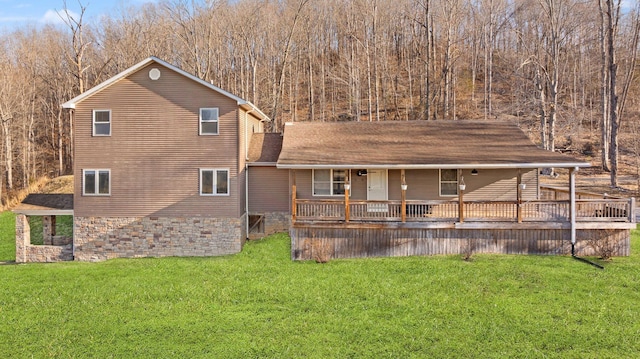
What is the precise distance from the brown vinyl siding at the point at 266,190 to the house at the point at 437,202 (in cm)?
117

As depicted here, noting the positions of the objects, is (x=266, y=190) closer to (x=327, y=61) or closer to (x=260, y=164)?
(x=260, y=164)

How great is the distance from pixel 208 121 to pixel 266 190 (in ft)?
12.3

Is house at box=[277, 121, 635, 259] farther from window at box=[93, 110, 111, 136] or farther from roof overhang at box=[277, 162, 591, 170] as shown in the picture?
window at box=[93, 110, 111, 136]

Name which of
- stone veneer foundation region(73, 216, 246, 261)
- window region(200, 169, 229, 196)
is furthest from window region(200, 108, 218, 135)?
stone veneer foundation region(73, 216, 246, 261)

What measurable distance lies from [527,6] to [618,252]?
29.9m

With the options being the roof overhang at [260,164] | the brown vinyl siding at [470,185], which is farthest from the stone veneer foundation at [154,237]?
the brown vinyl siding at [470,185]

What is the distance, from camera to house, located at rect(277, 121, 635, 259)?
1332 centimetres

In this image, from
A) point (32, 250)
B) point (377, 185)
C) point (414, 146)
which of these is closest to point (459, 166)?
point (414, 146)

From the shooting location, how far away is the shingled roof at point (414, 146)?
1399 cm

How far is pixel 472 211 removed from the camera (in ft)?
49.6

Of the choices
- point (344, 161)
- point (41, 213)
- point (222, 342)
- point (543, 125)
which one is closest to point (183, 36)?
point (41, 213)

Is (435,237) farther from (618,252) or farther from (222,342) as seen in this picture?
(222,342)

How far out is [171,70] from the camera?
16.3 m

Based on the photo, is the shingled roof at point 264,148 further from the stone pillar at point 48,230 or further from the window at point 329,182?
the stone pillar at point 48,230
